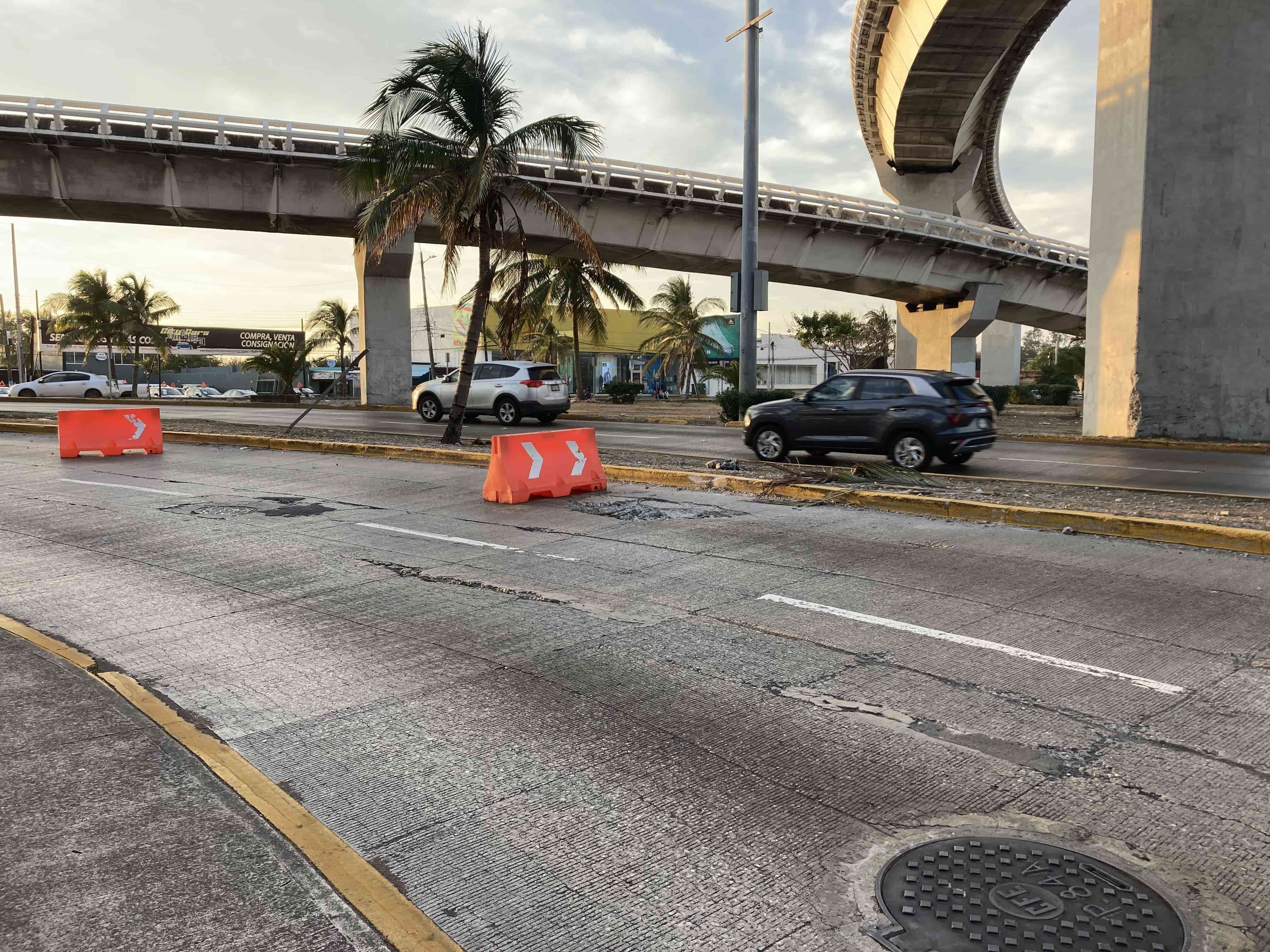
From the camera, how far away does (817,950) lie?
108 inches

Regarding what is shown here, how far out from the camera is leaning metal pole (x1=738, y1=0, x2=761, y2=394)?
23812 millimetres

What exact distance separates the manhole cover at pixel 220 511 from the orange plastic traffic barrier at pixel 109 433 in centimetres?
756

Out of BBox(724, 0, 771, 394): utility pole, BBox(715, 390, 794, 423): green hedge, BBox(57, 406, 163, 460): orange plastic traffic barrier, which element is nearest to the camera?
BBox(57, 406, 163, 460): orange plastic traffic barrier

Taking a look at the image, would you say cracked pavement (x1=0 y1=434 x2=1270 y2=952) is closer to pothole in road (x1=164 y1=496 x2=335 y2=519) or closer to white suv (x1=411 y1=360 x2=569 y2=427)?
pothole in road (x1=164 y1=496 x2=335 y2=519)

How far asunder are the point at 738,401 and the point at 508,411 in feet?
20.7

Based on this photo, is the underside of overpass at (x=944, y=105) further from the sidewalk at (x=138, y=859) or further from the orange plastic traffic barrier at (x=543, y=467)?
the sidewalk at (x=138, y=859)

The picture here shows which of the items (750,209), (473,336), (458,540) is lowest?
(458,540)

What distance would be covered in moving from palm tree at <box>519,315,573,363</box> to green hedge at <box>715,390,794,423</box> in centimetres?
2457

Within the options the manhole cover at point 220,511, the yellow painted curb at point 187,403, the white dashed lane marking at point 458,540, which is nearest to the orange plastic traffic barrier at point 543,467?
the white dashed lane marking at point 458,540

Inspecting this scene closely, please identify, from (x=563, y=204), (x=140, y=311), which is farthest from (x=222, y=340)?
(x=563, y=204)

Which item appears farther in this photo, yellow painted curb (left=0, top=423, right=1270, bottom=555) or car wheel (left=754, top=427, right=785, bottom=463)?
car wheel (left=754, top=427, right=785, bottom=463)

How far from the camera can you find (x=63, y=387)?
49.2 meters

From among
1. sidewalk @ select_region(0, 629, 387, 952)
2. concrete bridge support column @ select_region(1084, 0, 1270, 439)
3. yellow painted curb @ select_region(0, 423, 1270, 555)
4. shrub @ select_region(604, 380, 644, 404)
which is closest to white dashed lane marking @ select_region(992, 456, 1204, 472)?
concrete bridge support column @ select_region(1084, 0, 1270, 439)

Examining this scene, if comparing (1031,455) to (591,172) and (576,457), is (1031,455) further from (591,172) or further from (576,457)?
(591,172)
